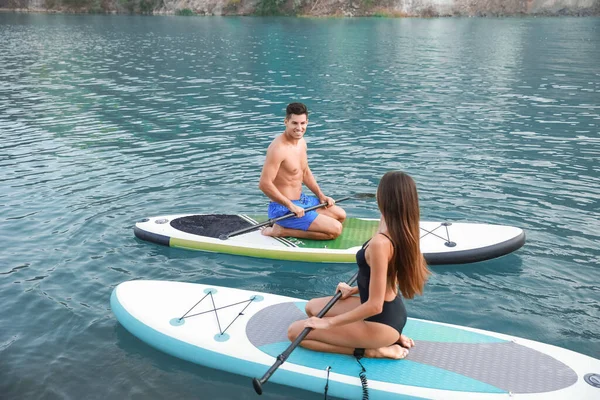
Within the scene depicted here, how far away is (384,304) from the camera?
18.0 feet

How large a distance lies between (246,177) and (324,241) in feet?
13.5

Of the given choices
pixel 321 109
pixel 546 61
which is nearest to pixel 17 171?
pixel 321 109

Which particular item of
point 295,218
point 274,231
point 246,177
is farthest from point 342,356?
point 246,177

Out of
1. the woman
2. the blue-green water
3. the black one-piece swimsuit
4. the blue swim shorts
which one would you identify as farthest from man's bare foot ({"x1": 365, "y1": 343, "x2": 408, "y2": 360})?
the blue swim shorts

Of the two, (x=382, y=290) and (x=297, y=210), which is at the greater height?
(x=382, y=290)

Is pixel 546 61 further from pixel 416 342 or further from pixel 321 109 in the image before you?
pixel 416 342

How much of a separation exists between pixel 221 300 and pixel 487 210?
5548mm

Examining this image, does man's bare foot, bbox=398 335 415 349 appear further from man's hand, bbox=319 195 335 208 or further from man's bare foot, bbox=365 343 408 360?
man's hand, bbox=319 195 335 208

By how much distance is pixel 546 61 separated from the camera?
27938 millimetres

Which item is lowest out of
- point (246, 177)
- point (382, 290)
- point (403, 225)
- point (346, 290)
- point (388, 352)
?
point (388, 352)

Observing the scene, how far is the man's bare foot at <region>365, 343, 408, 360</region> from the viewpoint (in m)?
5.70

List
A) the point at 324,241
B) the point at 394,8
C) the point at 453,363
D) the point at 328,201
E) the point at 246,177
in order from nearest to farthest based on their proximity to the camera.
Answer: the point at 453,363, the point at 324,241, the point at 328,201, the point at 246,177, the point at 394,8

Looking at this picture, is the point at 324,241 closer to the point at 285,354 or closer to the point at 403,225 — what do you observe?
the point at 285,354

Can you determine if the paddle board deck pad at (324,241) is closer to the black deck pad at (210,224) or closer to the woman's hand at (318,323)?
the black deck pad at (210,224)
